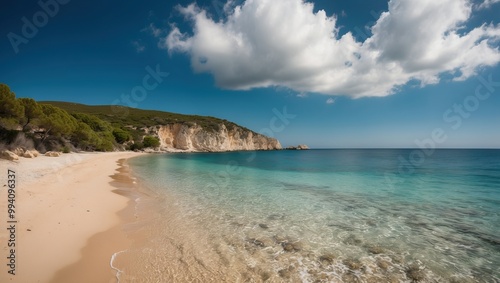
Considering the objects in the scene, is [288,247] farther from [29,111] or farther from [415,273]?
[29,111]

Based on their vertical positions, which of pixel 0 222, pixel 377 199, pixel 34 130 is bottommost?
pixel 377 199

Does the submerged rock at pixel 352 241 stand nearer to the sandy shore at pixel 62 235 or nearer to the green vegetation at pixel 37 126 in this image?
the sandy shore at pixel 62 235

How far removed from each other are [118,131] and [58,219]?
71.6m

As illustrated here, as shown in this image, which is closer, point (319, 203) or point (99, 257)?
point (99, 257)

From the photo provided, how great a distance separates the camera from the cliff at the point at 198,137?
90.1 meters

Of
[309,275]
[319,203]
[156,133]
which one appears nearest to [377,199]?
[319,203]

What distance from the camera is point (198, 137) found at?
9981 cm

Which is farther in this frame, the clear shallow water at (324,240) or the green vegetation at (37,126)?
the green vegetation at (37,126)

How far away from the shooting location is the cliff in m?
90.1

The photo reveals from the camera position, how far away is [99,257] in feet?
Answer: 16.8

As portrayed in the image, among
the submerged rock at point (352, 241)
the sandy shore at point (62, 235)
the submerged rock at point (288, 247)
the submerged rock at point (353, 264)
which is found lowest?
the submerged rock at point (352, 241)

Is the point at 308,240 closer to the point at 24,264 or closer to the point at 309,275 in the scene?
the point at 309,275

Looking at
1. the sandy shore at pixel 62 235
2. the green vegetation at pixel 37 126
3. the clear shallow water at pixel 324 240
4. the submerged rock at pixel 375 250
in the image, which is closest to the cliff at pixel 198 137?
the green vegetation at pixel 37 126

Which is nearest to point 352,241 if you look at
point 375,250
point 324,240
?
point 375,250
